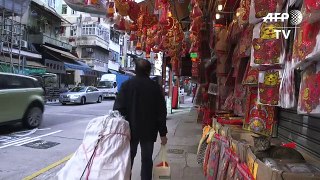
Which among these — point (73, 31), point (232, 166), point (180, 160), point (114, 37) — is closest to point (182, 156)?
point (180, 160)

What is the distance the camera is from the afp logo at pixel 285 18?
2282 millimetres

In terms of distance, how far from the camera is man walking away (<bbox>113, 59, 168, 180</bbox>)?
4.53 metres

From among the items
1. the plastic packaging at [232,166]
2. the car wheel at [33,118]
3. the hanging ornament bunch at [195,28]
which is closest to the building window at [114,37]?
the car wheel at [33,118]

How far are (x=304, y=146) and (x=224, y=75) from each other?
3.52 m

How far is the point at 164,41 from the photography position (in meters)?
10.6

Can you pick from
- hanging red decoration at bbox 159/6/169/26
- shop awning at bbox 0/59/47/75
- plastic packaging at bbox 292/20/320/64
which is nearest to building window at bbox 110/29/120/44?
shop awning at bbox 0/59/47/75

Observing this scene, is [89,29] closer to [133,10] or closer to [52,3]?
[52,3]

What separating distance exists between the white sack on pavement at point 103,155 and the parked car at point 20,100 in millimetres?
7744

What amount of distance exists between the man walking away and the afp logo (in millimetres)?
2174

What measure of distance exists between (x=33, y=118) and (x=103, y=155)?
9321 mm

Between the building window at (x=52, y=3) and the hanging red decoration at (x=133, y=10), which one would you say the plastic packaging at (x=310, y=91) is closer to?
the hanging red decoration at (x=133, y=10)

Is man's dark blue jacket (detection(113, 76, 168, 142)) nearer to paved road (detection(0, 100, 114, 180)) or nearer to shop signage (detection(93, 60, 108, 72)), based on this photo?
paved road (detection(0, 100, 114, 180))

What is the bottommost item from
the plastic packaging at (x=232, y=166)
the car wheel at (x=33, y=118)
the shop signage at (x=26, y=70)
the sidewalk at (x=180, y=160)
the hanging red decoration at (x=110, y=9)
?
the sidewalk at (x=180, y=160)

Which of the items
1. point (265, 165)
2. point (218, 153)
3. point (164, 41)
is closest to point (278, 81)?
point (265, 165)
